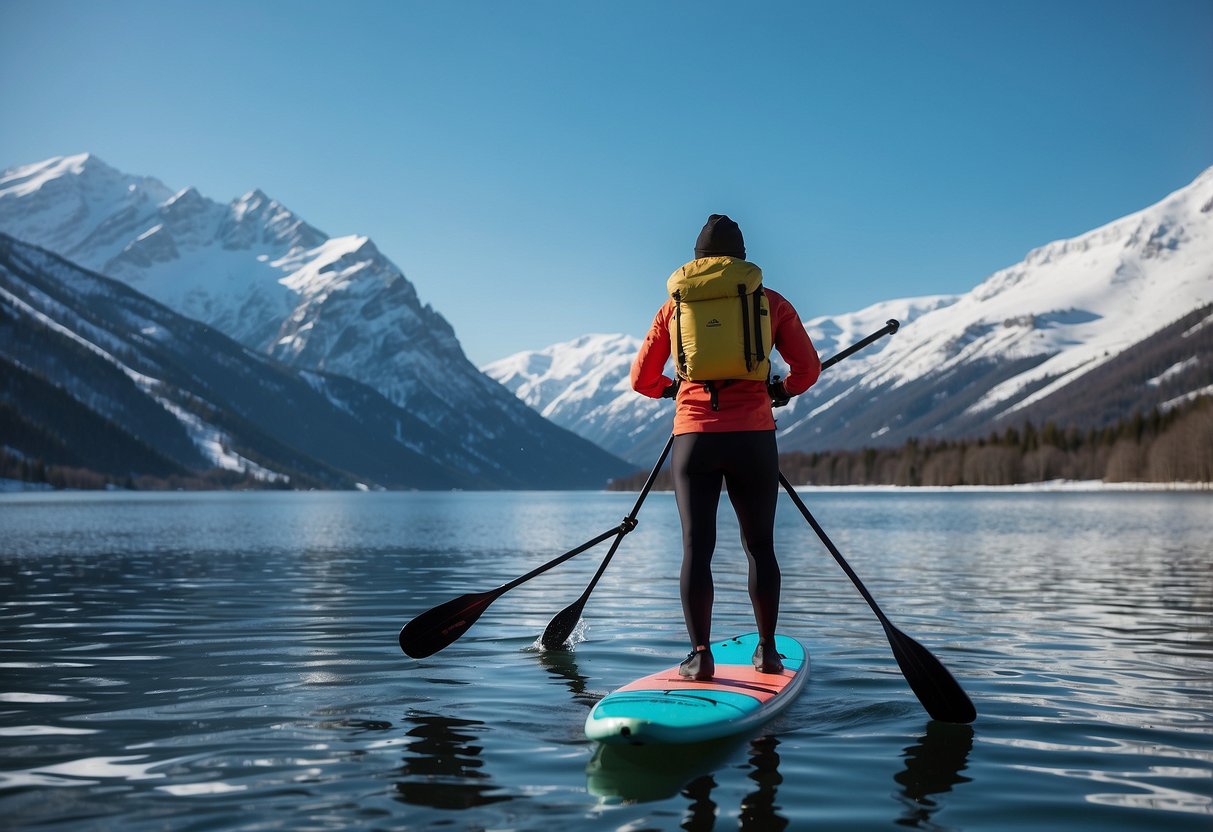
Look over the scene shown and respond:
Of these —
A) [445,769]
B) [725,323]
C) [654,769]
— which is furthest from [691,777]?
[725,323]

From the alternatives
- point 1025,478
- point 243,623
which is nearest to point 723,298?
point 243,623

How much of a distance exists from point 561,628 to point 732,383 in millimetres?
5934

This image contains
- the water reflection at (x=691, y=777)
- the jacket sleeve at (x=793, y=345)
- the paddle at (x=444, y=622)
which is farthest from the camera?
the paddle at (x=444, y=622)

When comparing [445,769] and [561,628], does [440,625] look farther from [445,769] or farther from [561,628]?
[445,769]

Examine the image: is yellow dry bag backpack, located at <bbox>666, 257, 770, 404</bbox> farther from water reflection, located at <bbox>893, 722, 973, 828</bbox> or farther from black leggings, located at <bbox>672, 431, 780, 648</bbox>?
water reflection, located at <bbox>893, 722, 973, 828</bbox>

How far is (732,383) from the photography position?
978 centimetres

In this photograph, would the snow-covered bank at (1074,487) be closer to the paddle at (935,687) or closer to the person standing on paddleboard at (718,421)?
the paddle at (935,687)

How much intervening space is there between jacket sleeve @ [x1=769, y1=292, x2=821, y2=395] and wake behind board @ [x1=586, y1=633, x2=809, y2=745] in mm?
2894

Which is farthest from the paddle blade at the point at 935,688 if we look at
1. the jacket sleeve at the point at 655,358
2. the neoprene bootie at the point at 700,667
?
the jacket sleeve at the point at 655,358

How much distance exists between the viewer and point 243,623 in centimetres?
1786

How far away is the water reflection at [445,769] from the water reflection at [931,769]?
2.81 m

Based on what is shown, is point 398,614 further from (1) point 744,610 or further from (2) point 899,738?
(2) point 899,738

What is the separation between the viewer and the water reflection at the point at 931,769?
7.06m

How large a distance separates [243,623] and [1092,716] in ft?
44.1
